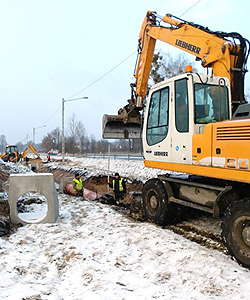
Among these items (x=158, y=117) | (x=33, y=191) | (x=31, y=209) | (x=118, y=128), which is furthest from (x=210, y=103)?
(x=31, y=209)

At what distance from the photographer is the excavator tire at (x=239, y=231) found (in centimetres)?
430

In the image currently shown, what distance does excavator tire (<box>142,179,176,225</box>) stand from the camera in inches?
256

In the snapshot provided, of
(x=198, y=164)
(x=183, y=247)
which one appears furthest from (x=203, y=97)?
(x=183, y=247)

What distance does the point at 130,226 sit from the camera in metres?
6.40

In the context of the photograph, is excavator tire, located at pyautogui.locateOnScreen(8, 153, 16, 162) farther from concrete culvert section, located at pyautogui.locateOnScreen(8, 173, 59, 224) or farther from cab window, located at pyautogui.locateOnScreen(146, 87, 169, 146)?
cab window, located at pyautogui.locateOnScreen(146, 87, 169, 146)

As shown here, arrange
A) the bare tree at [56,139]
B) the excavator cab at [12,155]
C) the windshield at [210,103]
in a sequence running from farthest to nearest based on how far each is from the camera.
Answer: the bare tree at [56,139] < the excavator cab at [12,155] < the windshield at [210,103]

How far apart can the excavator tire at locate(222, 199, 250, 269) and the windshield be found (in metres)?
1.76

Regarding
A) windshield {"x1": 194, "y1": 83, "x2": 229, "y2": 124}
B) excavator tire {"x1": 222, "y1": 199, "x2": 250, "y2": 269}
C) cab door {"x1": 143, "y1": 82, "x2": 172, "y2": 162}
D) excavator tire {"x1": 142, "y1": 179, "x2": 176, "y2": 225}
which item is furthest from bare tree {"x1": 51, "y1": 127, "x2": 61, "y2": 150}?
excavator tire {"x1": 222, "y1": 199, "x2": 250, "y2": 269}

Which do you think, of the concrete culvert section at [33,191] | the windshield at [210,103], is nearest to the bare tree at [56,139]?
the concrete culvert section at [33,191]

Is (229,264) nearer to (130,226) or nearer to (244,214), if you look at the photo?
(244,214)

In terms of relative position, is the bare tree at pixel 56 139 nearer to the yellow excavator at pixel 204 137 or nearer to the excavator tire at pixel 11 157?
the excavator tire at pixel 11 157

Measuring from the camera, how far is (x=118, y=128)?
8969 mm

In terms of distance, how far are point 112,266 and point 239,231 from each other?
6.61ft

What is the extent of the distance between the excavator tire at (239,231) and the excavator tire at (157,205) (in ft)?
6.52
